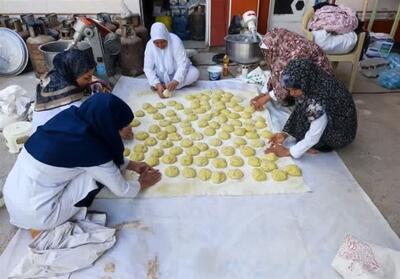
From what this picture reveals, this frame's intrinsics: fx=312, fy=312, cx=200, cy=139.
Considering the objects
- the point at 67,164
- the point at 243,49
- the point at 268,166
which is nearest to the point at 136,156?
the point at 67,164

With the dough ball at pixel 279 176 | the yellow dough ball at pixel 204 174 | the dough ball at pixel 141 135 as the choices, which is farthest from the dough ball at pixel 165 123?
the dough ball at pixel 279 176

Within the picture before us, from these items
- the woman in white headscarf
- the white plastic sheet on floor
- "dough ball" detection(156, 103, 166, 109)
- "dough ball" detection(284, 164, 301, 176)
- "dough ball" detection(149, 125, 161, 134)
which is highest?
the woman in white headscarf

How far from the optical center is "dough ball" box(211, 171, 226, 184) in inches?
76.8

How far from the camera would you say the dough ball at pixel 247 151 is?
2164 mm

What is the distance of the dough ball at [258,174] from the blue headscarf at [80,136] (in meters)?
0.94

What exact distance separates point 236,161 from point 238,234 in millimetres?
566

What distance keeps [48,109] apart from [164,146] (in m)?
0.82

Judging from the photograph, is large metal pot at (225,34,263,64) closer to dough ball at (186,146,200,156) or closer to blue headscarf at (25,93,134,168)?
dough ball at (186,146,200,156)

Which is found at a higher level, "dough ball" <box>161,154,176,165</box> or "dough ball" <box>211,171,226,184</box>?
"dough ball" <box>161,154,176,165</box>

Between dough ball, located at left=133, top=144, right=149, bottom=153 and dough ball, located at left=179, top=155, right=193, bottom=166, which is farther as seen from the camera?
dough ball, located at left=133, top=144, right=149, bottom=153

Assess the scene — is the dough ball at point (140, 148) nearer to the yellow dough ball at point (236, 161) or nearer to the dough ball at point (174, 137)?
the dough ball at point (174, 137)

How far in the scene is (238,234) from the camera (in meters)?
1.65

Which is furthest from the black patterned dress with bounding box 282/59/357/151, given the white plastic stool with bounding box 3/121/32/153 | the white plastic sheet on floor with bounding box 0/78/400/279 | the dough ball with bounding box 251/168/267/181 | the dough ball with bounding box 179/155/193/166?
the white plastic stool with bounding box 3/121/32/153

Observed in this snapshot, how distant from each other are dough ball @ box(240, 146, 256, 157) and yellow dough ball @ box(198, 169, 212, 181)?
1.04 feet
